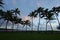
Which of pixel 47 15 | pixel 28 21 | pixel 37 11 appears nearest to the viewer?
pixel 47 15

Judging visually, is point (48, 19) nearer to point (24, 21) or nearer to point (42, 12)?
point (42, 12)

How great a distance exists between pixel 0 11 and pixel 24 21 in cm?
4739

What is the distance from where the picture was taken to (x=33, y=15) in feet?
310

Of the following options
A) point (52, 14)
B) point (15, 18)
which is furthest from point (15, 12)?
point (52, 14)

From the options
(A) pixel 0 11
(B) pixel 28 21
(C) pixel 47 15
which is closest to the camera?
(A) pixel 0 11

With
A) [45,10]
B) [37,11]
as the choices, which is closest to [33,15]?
[37,11]

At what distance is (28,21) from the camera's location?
392 ft

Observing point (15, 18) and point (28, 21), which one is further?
point (28, 21)

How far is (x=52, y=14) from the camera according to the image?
76625mm

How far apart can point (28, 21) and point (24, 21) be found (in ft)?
9.97

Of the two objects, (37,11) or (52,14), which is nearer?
(52,14)

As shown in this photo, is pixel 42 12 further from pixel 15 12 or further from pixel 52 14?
pixel 15 12

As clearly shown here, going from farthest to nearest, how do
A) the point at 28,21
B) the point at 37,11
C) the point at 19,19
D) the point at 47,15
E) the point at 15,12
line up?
the point at 28,21
the point at 19,19
the point at 15,12
the point at 37,11
the point at 47,15

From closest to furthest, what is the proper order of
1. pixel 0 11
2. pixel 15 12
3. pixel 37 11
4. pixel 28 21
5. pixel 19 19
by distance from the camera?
pixel 0 11 < pixel 37 11 < pixel 15 12 < pixel 19 19 < pixel 28 21
